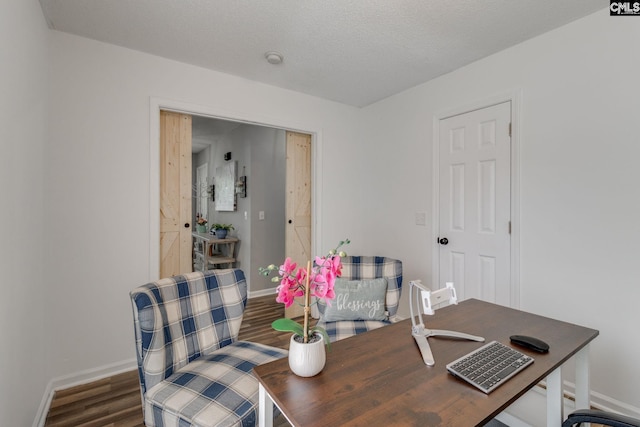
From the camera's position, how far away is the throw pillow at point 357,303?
207cm

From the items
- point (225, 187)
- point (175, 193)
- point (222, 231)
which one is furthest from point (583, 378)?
point (225, 187)

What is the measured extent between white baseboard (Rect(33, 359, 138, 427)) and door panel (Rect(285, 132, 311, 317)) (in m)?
1.59

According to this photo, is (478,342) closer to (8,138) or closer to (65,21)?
(8,138)

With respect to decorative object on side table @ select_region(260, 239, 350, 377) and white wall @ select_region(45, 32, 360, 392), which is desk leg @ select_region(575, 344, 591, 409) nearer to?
decorative object on side table @ select_region(260, 239, 350, 377)

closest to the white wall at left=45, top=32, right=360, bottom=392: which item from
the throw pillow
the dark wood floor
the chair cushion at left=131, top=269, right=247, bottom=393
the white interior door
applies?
the dark wood floor

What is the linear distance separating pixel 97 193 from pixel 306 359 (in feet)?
6.94

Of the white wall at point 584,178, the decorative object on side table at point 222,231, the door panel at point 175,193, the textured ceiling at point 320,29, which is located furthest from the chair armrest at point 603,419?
the decorative object on side table at point 222,231

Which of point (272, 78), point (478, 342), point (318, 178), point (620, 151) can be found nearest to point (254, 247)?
point (318, 178)

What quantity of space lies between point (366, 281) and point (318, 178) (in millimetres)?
1549

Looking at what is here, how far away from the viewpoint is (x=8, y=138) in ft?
4.11

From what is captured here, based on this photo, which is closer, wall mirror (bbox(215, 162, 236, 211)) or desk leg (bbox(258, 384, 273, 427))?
desk leg (bbox(258, 384, 273, 427))

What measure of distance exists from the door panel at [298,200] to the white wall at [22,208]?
2.08 metres

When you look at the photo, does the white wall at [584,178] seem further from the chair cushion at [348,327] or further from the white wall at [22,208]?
the white wall at [22,208]

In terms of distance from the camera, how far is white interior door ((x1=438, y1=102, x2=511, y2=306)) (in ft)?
7.72
